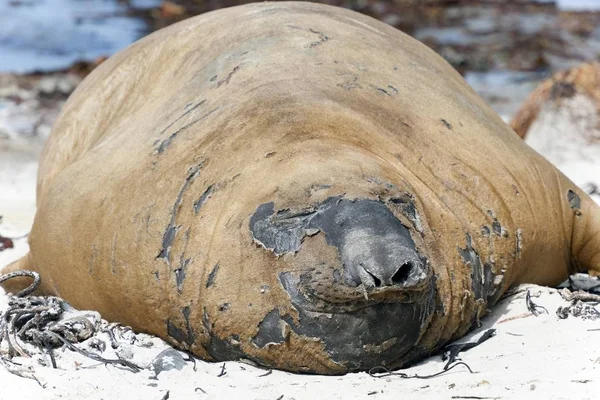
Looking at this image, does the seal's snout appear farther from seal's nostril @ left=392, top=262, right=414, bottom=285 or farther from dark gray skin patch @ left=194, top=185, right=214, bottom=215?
dark gray skin patch @ left=194, top=185, right=214, bottom=215

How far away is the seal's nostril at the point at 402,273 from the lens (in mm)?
2891

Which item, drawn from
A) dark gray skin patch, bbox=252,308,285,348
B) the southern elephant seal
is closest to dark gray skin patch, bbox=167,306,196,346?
the southern elephant seal

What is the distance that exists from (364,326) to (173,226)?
2.28 feet

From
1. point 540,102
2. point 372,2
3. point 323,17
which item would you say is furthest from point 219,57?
point 372,2

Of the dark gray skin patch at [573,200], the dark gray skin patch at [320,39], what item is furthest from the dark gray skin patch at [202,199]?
the dark gray skin patch at [573,200]

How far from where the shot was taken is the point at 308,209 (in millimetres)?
3109

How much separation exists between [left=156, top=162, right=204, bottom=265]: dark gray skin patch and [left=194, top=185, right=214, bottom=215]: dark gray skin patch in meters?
0.07

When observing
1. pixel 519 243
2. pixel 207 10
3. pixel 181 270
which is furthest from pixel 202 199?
pixel 207 10

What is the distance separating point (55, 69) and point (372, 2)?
461 centimetres

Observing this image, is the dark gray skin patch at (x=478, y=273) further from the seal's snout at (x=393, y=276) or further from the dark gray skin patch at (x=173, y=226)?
the dark gray skin patch at (x=173, y=226)

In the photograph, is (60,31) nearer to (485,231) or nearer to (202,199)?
(202,199)

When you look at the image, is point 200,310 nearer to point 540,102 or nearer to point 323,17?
point 323,17

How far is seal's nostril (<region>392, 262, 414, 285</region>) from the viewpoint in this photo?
2891mm

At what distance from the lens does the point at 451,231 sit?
10.9 ft
